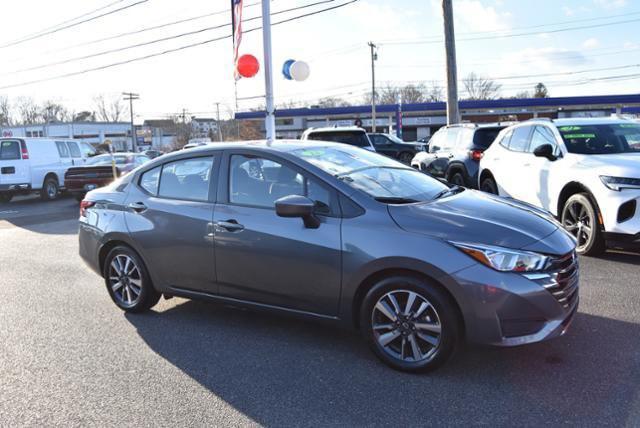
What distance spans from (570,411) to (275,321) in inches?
98.7

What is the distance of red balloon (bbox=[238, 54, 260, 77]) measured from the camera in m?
12.1

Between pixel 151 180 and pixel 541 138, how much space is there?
565cm

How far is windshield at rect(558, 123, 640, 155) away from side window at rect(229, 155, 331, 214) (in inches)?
178

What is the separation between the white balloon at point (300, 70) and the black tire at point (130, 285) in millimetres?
9353

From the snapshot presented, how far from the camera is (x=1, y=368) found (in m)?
4.02

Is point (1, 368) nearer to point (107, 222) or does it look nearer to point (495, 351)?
point (107, 222)

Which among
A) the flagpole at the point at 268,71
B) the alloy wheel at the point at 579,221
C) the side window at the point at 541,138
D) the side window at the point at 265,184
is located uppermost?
the flagpole at the point at 268,71

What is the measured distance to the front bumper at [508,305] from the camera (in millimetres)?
3316

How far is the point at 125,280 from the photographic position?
5.14 m

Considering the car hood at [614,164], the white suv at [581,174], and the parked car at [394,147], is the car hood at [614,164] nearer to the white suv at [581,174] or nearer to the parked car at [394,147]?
the white suv at [581,174]

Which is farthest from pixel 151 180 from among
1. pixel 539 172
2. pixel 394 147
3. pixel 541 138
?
pixel 394 147

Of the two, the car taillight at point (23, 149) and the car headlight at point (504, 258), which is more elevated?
the car taillight at point (23, 149)

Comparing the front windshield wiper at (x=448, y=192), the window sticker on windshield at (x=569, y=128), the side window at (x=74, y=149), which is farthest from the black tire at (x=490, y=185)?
the side window at (x=74, y=149)

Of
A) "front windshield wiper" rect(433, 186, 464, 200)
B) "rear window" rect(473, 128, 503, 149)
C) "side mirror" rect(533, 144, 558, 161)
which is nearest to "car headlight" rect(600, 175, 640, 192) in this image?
"side mirror" rect(533, 144, 558, 161)
